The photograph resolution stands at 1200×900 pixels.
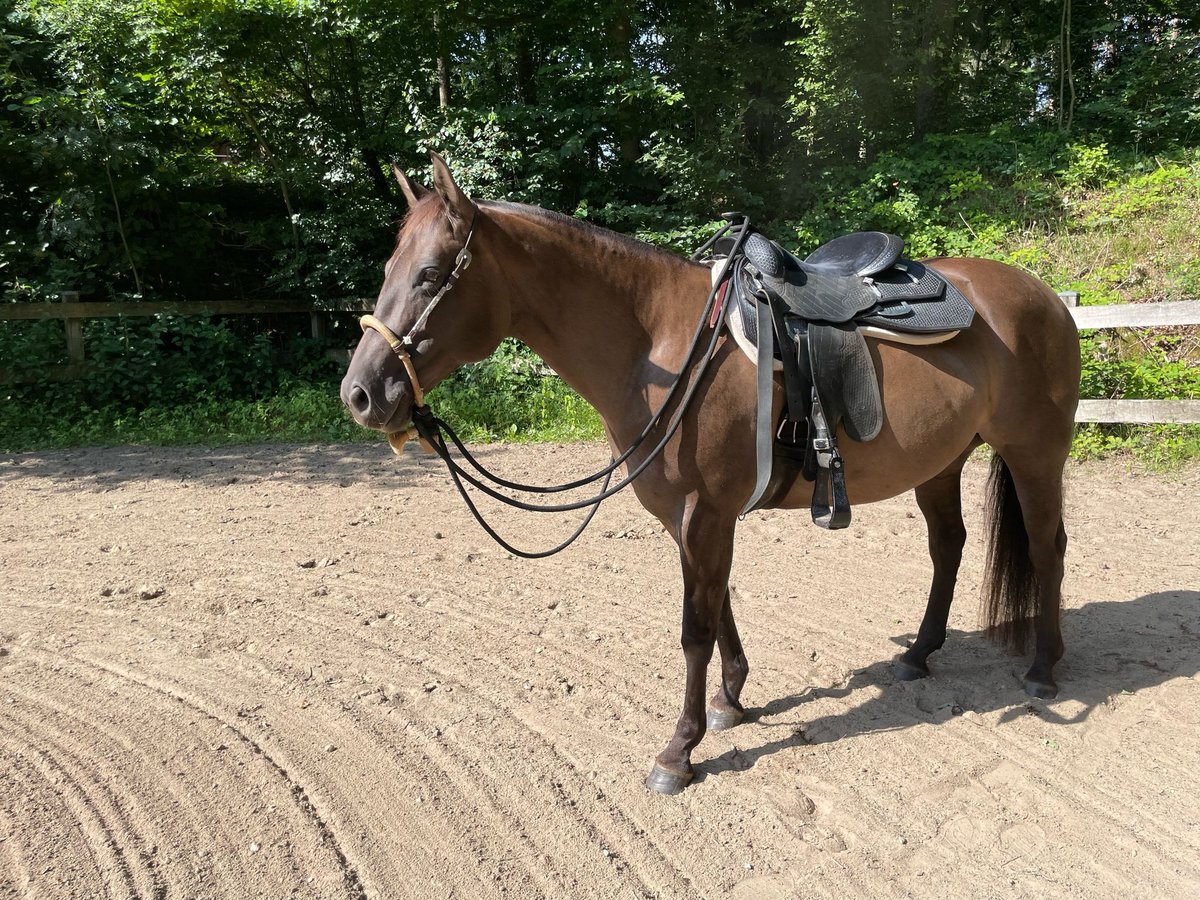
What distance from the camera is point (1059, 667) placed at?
354cm

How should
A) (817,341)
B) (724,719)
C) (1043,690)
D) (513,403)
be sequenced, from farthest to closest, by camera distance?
(513,403), (1043,690), (724,719), (817,341)

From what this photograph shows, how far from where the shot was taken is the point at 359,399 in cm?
235

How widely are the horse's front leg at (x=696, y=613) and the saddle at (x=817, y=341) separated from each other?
0.22 meters

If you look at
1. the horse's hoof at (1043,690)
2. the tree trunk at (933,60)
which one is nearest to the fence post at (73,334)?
the horse's hoof at (1043,690)

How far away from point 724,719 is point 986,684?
4.23ft

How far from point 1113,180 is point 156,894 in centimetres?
1256

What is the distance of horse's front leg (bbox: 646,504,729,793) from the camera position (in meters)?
2.69

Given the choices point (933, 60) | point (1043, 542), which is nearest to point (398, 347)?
point (1043, 542)

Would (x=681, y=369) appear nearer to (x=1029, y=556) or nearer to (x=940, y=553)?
(x=940, y=553)

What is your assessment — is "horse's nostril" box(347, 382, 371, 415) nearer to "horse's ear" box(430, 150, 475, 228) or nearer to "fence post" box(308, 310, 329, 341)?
"horse's ear" box(430, 150, 475, 228)

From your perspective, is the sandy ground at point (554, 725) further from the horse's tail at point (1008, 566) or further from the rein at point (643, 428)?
the rein at point (643, 428)

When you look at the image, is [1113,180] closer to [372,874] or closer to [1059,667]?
[1059,667]

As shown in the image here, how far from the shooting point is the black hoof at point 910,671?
11.5 feet

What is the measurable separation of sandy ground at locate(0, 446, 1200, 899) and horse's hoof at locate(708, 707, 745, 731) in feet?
0.24
